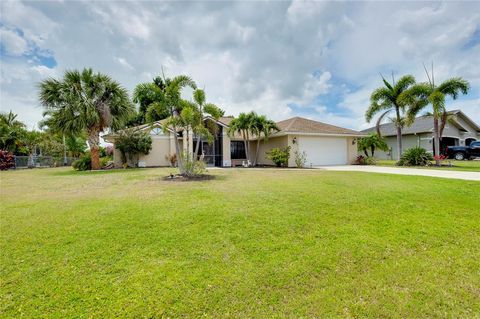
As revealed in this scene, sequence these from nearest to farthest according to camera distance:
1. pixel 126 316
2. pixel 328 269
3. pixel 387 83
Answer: pixel 126 316 → pixel 328 269 → pixel 387 83

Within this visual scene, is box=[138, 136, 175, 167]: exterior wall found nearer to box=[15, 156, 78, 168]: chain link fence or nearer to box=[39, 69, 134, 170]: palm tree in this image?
box=[39, 69, 134, 170]: palm tree

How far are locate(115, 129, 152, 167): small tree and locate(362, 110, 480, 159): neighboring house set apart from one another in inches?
1035

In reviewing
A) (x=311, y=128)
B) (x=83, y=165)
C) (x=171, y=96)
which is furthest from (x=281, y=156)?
(x=83, y=165)

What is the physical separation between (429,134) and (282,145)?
18.8 metres

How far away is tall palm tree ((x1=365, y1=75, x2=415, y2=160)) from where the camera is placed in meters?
19.2

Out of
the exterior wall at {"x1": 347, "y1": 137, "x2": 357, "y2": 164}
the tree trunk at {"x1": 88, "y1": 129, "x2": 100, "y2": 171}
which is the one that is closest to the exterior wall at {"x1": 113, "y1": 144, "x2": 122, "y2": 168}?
the tree trunk at {"x1": 88, "y1": 129, "x2": 100, "y2": 171}

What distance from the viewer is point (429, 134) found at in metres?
27.3

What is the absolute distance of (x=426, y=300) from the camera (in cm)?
294

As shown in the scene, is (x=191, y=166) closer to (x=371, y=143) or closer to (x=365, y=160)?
(x=365, y=160)

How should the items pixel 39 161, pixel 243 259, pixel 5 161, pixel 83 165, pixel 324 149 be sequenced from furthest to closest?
pixel 39 161 → pixel 5 161 → pixel 324 149 → pixel 83 165 → pixel 243 259

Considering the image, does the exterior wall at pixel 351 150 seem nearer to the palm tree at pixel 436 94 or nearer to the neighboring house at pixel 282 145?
the neighboring house at pixel 282 145

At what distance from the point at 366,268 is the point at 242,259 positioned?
1.89 meters

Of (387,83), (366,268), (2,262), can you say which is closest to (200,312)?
(366,268)

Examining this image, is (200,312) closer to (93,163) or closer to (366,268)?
(366,268)
